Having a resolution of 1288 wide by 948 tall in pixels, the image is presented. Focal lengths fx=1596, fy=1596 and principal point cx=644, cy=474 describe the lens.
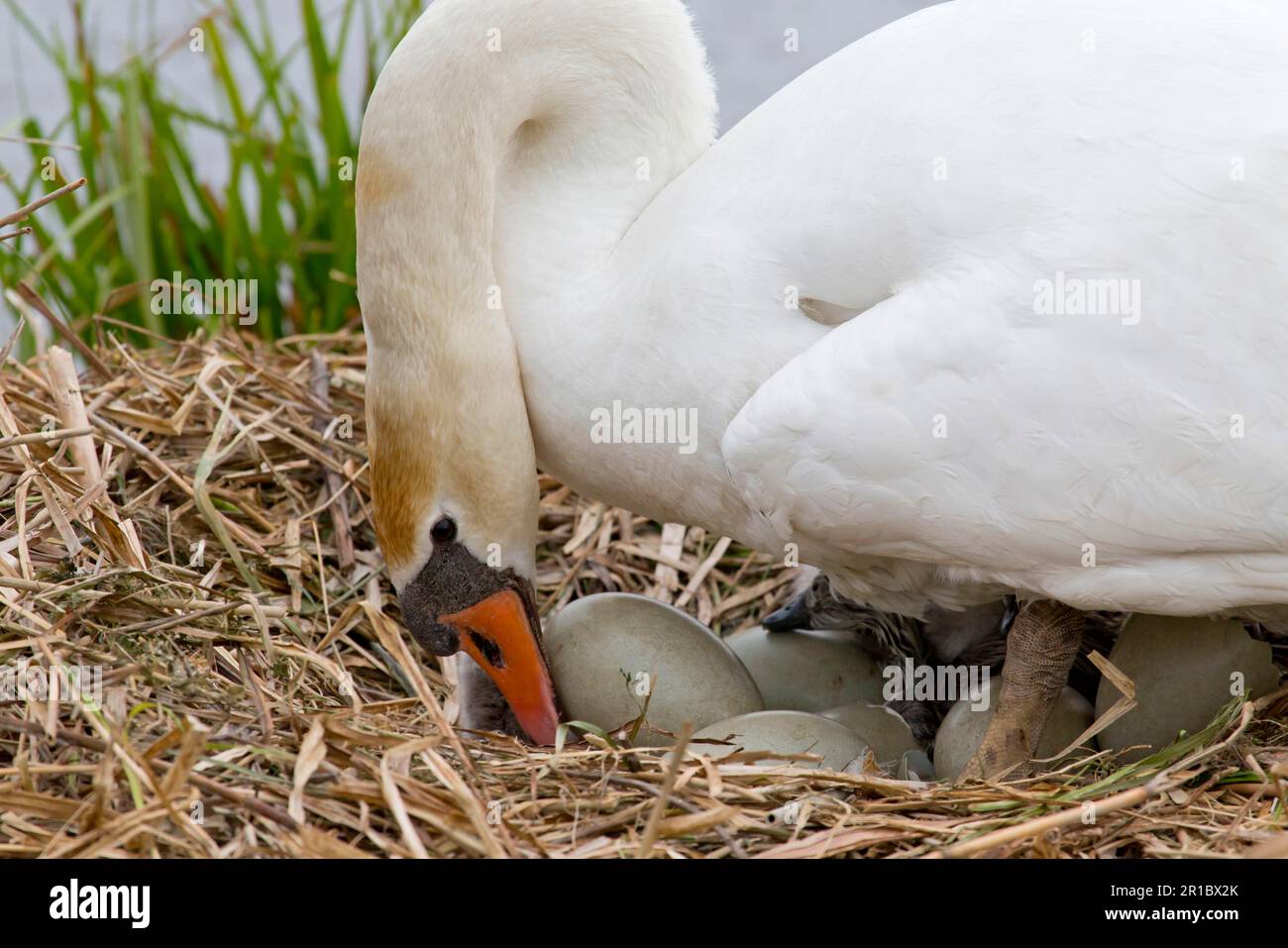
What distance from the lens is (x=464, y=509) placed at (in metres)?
2.78

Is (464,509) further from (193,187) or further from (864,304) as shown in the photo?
(193,187)

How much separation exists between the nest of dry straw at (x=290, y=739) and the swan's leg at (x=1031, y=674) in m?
0.11

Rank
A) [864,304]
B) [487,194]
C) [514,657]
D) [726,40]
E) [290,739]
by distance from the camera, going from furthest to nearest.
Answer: [726,40], [514,657], [487,194], [864,304], [290,739]

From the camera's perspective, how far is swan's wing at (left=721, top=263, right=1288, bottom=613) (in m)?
2.33

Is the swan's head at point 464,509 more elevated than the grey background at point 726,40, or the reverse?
the grey background at point 726,40

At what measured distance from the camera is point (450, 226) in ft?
8.80

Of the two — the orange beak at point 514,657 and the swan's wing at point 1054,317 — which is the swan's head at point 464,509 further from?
the swan's wing at point 1054,317

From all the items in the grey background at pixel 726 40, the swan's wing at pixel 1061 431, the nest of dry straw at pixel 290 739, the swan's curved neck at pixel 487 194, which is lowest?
the nest of dry straw at pixel 290 739

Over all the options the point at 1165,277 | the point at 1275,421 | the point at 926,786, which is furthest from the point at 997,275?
the point at 926,786

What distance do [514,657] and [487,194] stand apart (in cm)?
82

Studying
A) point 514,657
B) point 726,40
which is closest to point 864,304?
point 514,657

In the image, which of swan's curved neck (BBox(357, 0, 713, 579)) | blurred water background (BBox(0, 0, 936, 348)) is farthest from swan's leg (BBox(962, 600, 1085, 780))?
blurred water background (BBox(0, 0, 936, 348))

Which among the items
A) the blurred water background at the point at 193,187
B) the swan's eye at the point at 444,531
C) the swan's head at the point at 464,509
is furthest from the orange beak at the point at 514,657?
the blurred water background at the point at 193,187

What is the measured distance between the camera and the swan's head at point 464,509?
271cm
